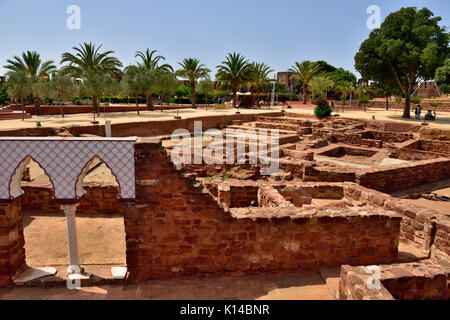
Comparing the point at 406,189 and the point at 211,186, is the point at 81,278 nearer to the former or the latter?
the point at 211,186

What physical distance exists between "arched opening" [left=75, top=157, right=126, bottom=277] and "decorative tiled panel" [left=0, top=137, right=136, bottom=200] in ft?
0.64

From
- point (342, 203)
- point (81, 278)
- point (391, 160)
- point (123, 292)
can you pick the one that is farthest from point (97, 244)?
point (391, 160)

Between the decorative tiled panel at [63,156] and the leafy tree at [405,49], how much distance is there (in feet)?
85.1

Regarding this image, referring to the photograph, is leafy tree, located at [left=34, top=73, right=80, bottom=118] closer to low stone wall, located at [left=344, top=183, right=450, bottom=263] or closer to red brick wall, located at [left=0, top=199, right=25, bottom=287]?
red brick wall, located at [left=0, top=199, right=25, bottom=287]

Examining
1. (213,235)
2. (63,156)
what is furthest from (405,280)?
(63,156)

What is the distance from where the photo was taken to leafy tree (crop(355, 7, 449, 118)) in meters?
24.6

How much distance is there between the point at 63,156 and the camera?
527cm

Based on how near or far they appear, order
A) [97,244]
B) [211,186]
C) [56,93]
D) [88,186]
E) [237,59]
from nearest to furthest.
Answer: [97,244] < [88,186] < [211,186] < [56,93] < [237,59]

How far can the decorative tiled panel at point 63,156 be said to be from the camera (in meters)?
5.25

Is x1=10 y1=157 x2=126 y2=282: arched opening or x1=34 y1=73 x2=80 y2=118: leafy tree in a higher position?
x1=34 y1=73 x2=80 y2=118: leafy tree

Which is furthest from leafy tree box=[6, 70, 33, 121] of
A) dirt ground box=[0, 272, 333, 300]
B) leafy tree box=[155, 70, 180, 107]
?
dirt ground box=[0, 272, 333, 300]

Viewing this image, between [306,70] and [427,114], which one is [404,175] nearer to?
[427,114]

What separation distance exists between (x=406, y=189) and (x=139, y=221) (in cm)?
1135

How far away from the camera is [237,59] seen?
38531 millimetres
